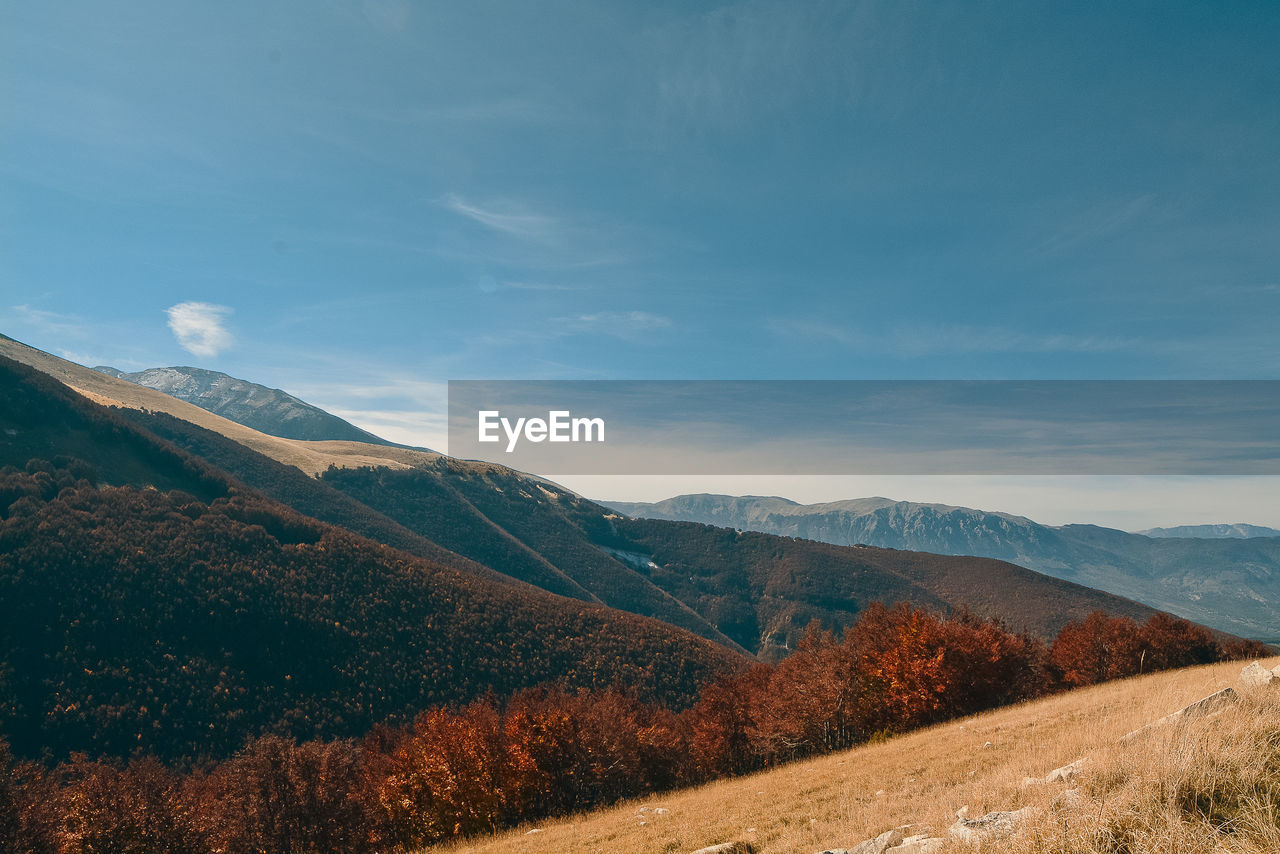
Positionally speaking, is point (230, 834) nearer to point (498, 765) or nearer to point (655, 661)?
point (498, 765)

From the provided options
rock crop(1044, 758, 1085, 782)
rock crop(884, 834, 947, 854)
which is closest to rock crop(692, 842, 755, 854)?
rock crop(884, 834, 947, 854)

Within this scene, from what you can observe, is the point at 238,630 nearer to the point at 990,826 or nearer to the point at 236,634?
the point at 236,634

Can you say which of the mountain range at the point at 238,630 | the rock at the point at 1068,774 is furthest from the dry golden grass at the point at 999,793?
the mountain range at the point at 238,630

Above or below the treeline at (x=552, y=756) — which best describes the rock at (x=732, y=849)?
above

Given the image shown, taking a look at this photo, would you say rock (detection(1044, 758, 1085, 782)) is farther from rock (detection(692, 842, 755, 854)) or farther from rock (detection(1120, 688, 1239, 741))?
rock (detection(692, 842, 755, 854))

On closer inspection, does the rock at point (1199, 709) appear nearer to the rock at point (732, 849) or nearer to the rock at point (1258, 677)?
the rock at point (1258, 677)

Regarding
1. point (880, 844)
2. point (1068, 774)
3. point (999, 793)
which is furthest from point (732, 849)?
point (1068, 774)
